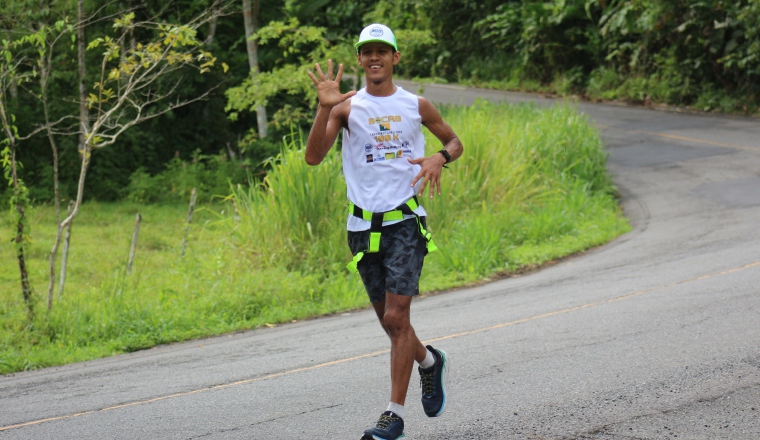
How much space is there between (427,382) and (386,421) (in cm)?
68

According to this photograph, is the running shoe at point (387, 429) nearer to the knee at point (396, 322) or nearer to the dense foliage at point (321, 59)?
the knee at point (396, 322)

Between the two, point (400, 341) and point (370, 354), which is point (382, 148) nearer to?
point (400, 341)

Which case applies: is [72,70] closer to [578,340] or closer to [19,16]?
[19,16]

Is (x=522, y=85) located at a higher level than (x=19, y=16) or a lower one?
lower

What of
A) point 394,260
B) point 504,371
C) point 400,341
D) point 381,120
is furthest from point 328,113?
point 504,371

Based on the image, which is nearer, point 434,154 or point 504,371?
point 434,154

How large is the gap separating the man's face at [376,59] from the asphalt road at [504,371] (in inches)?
82.7

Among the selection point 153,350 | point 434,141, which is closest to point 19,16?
point 153,350

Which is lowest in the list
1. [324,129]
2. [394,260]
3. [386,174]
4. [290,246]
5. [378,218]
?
[290,246]

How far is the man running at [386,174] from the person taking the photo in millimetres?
5090

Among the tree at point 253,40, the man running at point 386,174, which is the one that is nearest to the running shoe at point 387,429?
the man running at point 386,174

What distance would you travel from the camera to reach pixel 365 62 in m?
5.12

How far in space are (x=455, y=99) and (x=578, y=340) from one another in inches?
905

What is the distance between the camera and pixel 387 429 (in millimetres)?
4805
